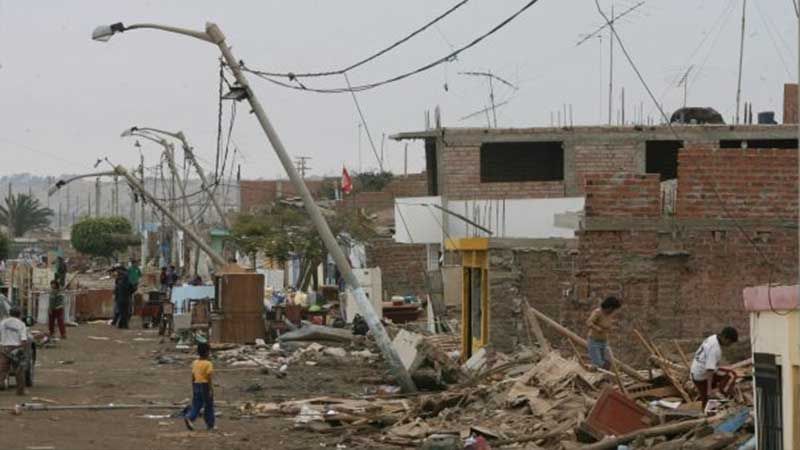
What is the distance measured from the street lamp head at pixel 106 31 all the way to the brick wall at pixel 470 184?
1647 cm

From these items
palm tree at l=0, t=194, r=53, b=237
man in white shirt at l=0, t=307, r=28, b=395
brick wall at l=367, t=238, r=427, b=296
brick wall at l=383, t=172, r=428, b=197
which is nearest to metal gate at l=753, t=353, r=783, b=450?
man in white shirt at l=0, t=307, r=28, b=395

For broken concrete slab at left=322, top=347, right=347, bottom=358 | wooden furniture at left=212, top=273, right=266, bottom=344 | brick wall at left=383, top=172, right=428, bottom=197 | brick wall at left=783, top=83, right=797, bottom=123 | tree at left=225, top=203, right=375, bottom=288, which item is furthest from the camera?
brick wall at left=383, top=172, right=428, bottom=197

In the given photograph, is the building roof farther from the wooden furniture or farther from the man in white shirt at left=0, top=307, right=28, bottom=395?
the man in white shirt at left=0, top=307, right=28, bottom=395

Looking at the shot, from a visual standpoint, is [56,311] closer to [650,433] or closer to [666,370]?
[666,370]

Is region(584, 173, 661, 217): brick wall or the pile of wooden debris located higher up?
region(584, 173, 661, 217): brick wall

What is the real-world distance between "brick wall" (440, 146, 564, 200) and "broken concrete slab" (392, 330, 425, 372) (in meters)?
13.6

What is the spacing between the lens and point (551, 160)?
43469 mm

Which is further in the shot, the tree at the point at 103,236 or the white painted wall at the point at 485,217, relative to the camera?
the tree at the point at 103,236

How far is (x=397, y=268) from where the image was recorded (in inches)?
2237

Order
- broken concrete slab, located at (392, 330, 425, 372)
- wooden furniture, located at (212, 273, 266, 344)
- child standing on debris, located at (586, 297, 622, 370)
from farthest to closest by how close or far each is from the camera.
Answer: wooden furniture, located at (212, 273, 266, 344), broken concrete slab, located at (392, 330, 425, 372), child standing on debris, located at (586, 297, 622, 370)

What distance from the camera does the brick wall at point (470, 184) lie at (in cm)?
4166

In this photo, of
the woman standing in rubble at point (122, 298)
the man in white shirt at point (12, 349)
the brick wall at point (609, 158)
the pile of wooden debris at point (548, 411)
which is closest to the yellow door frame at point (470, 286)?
the pile of wooden debris at point (548, 411)

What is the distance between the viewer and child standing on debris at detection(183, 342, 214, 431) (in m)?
19.7

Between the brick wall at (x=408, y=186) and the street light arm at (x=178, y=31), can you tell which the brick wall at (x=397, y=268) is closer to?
the brick wall at (x=408, y=186)
